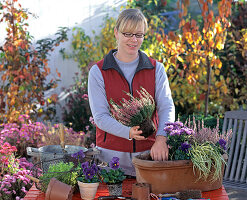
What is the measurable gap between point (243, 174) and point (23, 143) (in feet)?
7.62

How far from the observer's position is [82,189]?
72.0 inches

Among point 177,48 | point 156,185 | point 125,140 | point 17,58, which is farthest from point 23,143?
point 156,185

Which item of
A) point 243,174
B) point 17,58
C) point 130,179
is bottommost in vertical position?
point 243,174

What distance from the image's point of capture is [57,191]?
171 cm

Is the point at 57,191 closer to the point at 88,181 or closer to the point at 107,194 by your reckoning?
the point at 88,181

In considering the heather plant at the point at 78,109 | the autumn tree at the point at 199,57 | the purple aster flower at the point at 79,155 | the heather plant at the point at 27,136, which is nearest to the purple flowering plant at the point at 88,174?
the purple aster flower at the point at 79,155

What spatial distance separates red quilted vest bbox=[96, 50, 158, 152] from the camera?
213cm

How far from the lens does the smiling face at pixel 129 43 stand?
2.05m

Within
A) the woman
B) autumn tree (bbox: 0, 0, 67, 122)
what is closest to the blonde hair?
the woman

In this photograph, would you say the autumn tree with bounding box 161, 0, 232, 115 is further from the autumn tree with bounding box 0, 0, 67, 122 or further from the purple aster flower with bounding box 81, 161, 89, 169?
the purple aster flower with bounding box 81, 161, 89, 169

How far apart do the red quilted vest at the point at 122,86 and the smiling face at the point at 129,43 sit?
0.20 feet

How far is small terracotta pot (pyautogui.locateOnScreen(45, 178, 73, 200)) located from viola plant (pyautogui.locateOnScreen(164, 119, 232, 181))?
52 centimetres

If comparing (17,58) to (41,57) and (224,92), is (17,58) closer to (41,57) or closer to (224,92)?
(41,57)

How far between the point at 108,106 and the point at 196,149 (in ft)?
1.78
